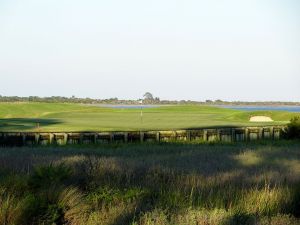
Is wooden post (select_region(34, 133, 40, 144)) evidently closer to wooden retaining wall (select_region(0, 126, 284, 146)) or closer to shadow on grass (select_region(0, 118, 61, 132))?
wooden retaining wall (select_region(0, 126, 284, 146))

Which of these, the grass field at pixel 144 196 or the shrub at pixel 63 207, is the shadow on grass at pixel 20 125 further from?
the shrub at pixel 63 207

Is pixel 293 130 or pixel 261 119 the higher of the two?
pixel 293 130

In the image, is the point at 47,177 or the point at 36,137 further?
the point at 36,137

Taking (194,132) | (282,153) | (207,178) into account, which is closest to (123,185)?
(207,178)

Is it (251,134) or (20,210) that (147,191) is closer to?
(20,210)

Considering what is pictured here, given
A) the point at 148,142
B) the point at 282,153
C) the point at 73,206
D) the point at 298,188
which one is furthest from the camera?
the point at 148,142

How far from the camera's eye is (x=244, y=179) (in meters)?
10.5

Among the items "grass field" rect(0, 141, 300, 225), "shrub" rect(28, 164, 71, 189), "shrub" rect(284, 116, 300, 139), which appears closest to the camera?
"grass field" rect(0, 141, 300, 225)

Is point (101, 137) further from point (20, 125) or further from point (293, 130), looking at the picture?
point (20, 125)

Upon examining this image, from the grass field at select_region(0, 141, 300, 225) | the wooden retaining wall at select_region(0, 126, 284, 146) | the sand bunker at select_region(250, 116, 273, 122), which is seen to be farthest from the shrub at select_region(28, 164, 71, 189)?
the sand bunker at select_region(250, 116, 273, 122)

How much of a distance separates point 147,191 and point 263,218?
243cm

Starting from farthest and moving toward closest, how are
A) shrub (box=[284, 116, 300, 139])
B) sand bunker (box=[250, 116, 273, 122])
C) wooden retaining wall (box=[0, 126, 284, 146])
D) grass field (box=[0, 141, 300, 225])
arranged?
sand bunker (box=[250, 116, 273, 122]), shrub (box=[284, 116, 300, 139]), wooden retaining wall (box=[0, 126, 284, 146]), grass field (box=[0, 141, 300, 225])

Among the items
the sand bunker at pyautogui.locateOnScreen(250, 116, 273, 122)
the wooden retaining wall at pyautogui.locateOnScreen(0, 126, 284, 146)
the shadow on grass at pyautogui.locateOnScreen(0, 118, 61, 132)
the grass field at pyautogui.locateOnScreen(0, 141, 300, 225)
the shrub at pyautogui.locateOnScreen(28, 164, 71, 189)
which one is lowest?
the sand bunker at pyautogui.locateOnScreen(250, 116, 273, 122)

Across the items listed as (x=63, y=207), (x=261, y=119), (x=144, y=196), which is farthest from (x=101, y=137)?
(x=261, y=119)
